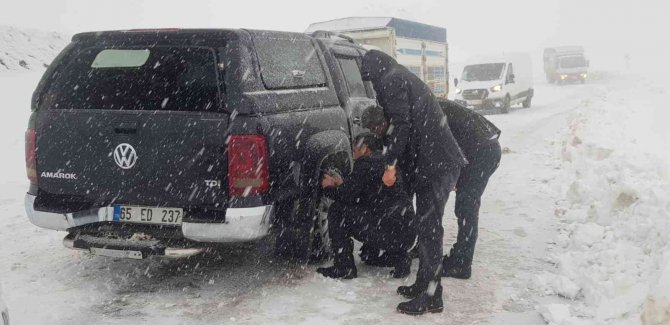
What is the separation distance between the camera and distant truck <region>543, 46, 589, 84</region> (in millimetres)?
42709

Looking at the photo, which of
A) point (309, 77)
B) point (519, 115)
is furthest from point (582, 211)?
point (519, 115)

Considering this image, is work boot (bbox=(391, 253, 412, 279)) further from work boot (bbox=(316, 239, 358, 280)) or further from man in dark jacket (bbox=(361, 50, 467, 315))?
man in dark jacket (bbox=(361, 50, 467, 315))

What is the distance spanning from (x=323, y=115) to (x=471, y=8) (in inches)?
6264

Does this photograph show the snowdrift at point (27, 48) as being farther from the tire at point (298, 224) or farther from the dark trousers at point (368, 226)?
the dark trousers at point (368, 226)

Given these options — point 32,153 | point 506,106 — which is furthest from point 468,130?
point 506,106

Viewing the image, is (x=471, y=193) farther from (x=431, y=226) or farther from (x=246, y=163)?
(x=246, y=163)

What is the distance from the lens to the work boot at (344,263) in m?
4.81

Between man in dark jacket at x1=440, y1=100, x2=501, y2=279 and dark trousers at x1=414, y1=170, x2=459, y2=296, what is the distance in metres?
0.64

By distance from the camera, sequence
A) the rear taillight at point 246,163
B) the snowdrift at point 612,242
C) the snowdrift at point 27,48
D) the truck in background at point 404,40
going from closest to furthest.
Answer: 1. the snowdrift at point 612,242
2. the rear taillight at point 246,163
3. the truck in background at point 404,40
4. the snowdrift at point 27,48

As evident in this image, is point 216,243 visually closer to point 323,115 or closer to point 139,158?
point 139,158

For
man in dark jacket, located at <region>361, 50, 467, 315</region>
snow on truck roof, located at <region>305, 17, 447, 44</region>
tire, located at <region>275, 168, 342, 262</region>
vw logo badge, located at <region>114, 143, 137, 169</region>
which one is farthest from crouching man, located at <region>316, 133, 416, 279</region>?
snow on truck roof, located at <region>305, 17, 447, 44</region>

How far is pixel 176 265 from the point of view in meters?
5.29

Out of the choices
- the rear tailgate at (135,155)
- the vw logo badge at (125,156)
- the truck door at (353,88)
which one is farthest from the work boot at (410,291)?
the vw logo badge at (125,156)

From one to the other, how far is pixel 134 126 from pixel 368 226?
1926 mm
